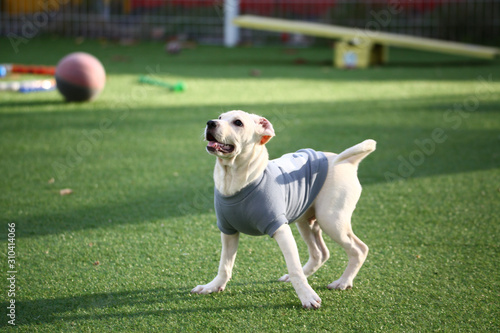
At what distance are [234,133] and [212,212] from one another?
4.94 feet

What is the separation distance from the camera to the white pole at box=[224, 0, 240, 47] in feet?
47.2

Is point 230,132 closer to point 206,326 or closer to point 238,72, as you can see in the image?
point 206,326

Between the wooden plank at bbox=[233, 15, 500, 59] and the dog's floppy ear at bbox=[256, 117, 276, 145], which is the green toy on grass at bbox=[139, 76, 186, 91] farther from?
the dog's floppy ear at bbox=[256, 117, 276, 145]

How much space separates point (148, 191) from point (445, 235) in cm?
210

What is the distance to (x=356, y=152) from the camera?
2.67 metres

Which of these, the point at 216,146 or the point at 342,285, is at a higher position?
the point at 216,146

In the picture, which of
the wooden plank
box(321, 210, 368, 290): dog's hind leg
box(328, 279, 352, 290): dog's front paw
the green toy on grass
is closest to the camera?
box(321, 210, 368, 290): dog's hind leg

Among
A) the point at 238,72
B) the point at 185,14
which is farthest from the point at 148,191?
the point at 185,14

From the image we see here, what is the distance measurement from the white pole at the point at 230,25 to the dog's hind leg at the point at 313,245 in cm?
1192

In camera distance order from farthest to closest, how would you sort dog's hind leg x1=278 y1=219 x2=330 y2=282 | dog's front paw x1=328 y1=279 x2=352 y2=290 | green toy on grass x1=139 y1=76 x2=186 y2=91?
green toy on grass x1=139 y1=76 x2=186 y2=91, dog's hind leg x1=278 y1=219 x2=330 y2=282, dog's front paw x1=328 y1=279 x2=352 y2=290

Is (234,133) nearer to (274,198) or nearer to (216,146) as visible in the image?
(216,146)

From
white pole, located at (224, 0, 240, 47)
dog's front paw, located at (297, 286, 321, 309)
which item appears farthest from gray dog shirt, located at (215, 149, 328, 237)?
white pole, located at (224, 0, 240, 47)

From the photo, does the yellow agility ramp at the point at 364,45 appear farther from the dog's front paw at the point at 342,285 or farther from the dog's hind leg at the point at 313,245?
the dog's front paw at the point at 342,285

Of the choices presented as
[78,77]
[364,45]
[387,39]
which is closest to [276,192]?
[78,77]
